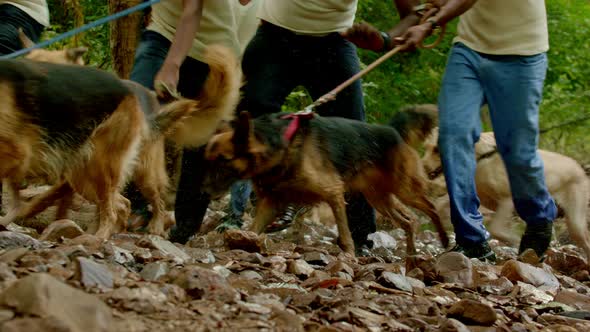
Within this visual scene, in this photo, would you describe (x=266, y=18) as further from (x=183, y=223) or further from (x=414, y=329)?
(x=414, y=329)

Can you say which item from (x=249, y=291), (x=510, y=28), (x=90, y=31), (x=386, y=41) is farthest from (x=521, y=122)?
(x=90, y=31)

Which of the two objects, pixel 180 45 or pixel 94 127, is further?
pixel 180 45

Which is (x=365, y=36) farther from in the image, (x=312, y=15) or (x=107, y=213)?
(x=107, y=213)

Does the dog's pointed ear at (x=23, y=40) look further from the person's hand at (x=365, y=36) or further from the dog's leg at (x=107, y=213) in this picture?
the person's hand at (x=365, y=36)

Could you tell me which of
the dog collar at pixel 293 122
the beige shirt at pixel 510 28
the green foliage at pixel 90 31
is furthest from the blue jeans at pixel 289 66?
the green foliage at pixel 90 31

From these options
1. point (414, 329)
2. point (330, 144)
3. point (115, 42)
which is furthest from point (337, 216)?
point (115, 42)

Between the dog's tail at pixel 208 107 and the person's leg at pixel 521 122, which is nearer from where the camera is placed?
the dog's tail at pixel 208 107

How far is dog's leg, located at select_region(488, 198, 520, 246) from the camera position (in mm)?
9766

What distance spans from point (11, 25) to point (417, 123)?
12.1 feet

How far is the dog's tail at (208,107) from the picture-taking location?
5.83m

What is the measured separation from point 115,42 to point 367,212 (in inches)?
142

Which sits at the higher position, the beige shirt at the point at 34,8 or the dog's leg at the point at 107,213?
the beige shirt at the point at 34,8

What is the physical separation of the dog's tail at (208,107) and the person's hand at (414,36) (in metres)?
1.23

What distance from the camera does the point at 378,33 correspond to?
20.0 feet
